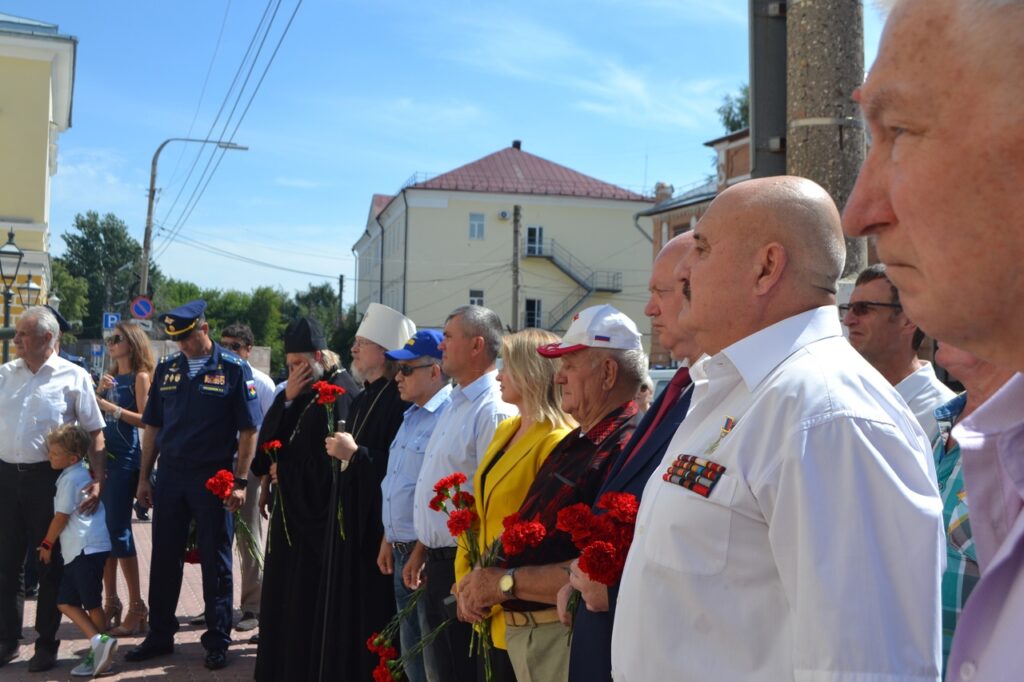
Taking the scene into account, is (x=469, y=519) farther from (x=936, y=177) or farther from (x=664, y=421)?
(x=936, y=177)

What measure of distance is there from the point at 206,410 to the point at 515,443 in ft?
12.7

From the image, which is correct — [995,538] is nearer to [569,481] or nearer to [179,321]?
[569,481]

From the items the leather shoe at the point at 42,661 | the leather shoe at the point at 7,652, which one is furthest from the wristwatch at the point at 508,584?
the leather shoe at the point at 7,652

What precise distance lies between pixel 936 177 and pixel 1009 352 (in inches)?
8.2

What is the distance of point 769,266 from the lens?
2330 millimetres

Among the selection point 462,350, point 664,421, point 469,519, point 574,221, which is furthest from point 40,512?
point 574,221

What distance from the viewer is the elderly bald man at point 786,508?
183cm

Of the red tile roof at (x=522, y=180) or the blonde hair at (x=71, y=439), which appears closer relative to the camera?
the blonde hair at (x=71, y=439)

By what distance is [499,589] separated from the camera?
3719 mm

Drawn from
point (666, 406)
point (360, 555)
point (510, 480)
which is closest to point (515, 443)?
point (510, 480)

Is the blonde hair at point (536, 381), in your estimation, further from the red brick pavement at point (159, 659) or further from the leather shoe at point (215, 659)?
the leather shoe at point (215, 659)

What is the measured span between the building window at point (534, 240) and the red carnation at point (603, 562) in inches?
1913

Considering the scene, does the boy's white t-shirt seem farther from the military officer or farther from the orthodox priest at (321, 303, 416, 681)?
the orthodox priest at (321, 303, 416, 681)

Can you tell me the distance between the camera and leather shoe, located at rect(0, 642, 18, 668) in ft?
23.6
